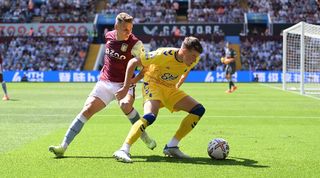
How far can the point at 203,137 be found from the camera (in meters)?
11.1

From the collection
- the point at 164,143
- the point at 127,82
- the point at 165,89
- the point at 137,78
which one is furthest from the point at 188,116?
the point at 164,143

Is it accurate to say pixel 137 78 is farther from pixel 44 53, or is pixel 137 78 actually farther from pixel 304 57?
pixel 44 53

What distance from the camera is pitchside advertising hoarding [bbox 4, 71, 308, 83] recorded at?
43.2 m

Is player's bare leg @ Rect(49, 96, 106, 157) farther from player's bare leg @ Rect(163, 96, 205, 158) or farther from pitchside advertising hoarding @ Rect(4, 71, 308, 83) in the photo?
pitchside advertising hoarding @ Rect(4, 71, 308, 83)

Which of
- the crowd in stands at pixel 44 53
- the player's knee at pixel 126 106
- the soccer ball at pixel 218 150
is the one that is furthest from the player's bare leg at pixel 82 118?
the crowd in stands at pixel 44 53

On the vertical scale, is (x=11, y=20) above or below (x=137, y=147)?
below

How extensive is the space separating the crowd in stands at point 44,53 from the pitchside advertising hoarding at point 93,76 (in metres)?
2.36

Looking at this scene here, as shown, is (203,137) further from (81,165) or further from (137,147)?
(81,165)

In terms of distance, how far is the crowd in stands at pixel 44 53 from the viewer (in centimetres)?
4762

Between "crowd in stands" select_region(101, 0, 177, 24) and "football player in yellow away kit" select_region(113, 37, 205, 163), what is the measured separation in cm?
4288

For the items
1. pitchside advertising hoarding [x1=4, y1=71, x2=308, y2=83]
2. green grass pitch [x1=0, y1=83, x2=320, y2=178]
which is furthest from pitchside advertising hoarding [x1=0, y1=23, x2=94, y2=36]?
green grass pitch [x1=0, y1=83, x2=320, y2=178]

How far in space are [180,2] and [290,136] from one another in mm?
44883

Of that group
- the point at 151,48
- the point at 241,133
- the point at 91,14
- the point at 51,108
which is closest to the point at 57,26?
the point at 91,14

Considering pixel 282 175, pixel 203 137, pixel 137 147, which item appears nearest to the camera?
pixel 282 175
